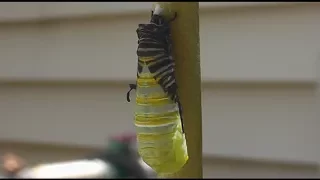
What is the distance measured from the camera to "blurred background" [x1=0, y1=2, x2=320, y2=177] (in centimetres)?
115

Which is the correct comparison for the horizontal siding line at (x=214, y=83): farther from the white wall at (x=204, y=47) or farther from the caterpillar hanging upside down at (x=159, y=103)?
the caterpillar hanging upside down at (x=159, y=103)

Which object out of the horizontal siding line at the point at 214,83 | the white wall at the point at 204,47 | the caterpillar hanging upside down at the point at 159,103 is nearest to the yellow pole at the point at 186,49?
the caterpillar hanging upside down at the point at 159,103

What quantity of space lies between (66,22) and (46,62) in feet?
0.38

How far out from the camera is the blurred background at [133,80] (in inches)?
45.4

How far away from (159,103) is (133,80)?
0.93 m

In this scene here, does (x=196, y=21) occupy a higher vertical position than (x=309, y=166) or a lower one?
higher

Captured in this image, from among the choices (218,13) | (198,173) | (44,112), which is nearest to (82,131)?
(44,112)

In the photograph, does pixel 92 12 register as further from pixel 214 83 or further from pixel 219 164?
pixel 219 164

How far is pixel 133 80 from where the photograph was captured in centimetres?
133

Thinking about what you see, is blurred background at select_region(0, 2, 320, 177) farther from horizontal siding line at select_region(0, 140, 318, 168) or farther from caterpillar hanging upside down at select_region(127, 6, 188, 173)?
caterpillar hanging upside down at select_region(127, 6, 188, 173)

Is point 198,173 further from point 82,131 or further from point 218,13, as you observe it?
point 82,131

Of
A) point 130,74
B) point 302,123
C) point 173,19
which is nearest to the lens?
point 173,19

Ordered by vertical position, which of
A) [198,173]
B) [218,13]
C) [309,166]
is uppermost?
[218,13]

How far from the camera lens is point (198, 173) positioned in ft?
1.37
